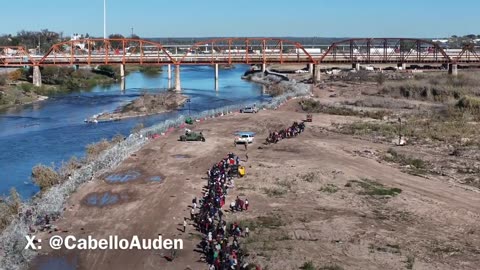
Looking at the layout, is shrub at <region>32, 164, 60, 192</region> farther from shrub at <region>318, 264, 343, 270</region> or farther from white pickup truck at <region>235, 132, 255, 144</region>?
shrub at <region>318, 264, 343, 270</region>

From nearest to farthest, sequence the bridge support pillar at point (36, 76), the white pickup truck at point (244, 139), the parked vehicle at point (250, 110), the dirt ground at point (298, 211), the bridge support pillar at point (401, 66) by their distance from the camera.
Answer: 1. the dirt ground at point (298, 211)
2. the white pickup truck at point (244, 139)
3. the parked vehicle at point (250, 110)
4. the bridge support pillar at point (36, 76)
5. the bridge support pillar at point (401, 66)

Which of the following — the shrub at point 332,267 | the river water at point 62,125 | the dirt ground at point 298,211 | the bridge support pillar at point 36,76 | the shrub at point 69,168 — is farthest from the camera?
the bridge support pillar at point 36,76

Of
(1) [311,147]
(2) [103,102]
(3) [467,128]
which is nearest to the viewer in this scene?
(1) [311,147]

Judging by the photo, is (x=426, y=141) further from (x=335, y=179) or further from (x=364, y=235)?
(x=364, y=235)

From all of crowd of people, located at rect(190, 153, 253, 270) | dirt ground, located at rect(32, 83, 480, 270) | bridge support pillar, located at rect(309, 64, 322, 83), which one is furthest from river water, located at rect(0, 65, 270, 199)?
crowd of people, located at rect(190, 153, 253, 270)

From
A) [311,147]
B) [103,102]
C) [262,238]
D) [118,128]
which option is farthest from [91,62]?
[262,238]

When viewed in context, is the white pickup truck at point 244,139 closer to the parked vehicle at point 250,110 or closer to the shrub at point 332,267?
the parked vehicle at point 250,110

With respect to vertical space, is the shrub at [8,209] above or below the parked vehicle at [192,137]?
below

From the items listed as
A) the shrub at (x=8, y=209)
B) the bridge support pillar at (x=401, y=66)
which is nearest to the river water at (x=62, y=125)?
the shrub at (x=8, y=209)

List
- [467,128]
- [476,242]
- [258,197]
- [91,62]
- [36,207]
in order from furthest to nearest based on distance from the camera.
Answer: [91,62] → [467,128] → [258,197] → [36,207] → [476,242]
